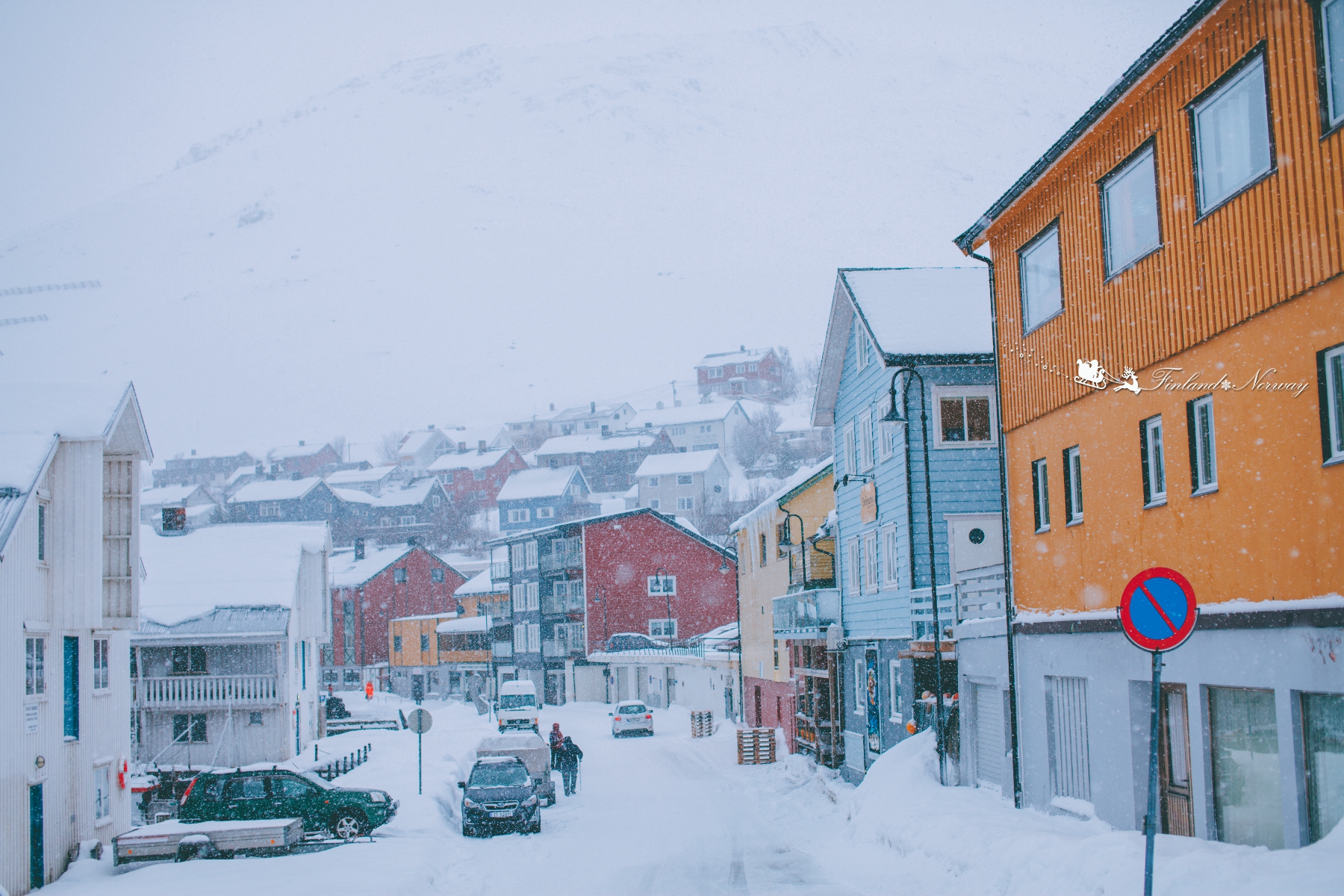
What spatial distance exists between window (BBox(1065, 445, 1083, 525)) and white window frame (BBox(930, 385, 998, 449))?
8.57 m

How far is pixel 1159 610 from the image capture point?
29.1 feet

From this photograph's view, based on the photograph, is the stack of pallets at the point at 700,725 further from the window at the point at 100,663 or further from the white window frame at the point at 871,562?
the window at the point at 100,663

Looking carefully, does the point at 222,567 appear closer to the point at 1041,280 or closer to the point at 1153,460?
the point at 1041,280

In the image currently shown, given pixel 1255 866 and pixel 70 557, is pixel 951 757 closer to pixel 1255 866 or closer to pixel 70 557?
pixel 1255 866

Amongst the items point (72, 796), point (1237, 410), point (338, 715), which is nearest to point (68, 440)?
point (72, 796)

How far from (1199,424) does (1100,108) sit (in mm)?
4083

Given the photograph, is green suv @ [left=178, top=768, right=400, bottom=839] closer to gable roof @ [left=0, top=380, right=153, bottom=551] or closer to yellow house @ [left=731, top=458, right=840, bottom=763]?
gable roof @ [left=0, top=380, right=153, bottom=551]

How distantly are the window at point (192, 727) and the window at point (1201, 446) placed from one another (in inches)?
1313

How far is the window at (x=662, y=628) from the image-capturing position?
6669 centimetres

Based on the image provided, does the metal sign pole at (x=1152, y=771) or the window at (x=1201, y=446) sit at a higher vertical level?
the window at (x=1201, y=446)

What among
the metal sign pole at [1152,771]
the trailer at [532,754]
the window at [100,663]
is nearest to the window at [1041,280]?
the metal sign pole at [1152,771]

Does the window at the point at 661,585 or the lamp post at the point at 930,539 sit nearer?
the lamp post at the point at 930,539

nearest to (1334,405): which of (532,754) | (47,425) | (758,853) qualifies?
(758,853)

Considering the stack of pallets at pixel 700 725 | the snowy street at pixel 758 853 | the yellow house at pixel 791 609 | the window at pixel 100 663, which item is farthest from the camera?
the stack of pallets at pixel 700 725
